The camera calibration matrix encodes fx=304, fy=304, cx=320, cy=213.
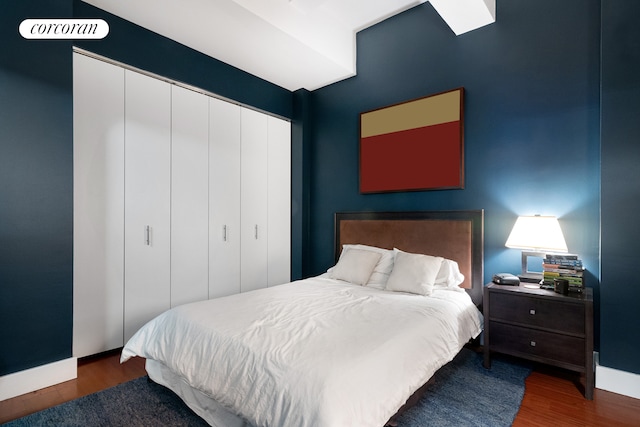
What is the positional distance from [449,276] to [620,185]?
1.36m

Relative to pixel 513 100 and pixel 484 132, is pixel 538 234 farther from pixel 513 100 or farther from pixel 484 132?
pixel 513 100

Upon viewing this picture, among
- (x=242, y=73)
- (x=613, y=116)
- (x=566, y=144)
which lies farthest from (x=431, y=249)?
(x=242, y=73)

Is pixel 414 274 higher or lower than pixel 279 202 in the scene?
lower

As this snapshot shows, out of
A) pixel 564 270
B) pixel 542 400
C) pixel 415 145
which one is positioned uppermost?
pixel 415 145

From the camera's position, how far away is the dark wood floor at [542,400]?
181 centimetres

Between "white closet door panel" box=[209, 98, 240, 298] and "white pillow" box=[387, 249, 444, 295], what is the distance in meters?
1.93

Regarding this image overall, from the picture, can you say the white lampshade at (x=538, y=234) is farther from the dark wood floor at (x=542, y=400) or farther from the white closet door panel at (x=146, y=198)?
the white closet door panel at (x=146, y=198)

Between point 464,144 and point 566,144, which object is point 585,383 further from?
point 464,144

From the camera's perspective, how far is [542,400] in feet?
6.54

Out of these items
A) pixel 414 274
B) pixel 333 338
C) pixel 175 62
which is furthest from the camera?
pixel 175 62

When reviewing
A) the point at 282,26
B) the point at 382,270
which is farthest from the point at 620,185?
the point at 282,26

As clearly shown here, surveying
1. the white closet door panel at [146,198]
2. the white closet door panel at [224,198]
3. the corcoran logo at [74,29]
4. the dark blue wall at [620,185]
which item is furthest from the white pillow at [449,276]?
the corcoran logo at [74,29]

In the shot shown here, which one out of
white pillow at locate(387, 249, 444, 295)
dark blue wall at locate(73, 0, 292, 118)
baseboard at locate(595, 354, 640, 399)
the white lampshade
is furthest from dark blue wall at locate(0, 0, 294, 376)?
baseboard at locate(595, 354, 640, 399)

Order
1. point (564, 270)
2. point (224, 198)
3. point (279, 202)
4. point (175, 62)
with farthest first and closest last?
point (279, 202), point (224, 198), point (175, 62), point (564, 270)
